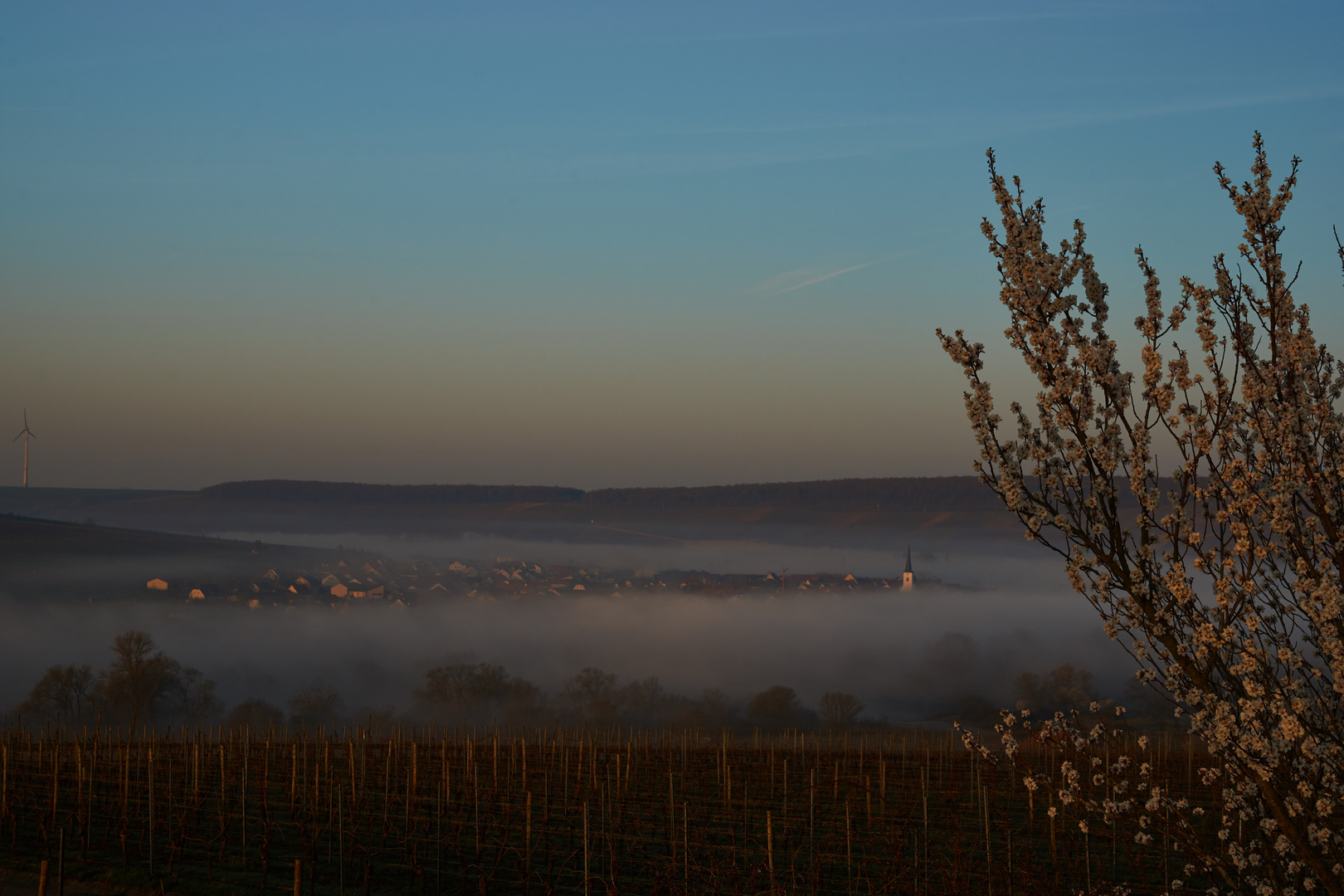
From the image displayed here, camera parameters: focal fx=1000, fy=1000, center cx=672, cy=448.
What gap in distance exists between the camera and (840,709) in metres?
102

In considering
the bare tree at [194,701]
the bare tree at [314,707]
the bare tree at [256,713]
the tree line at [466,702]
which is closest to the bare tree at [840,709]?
the tree line at [466,702]

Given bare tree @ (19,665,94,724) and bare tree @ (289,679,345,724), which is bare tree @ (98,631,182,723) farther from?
bare tree @ (289,679,345,724)

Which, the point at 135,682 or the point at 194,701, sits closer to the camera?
the point at 135,682

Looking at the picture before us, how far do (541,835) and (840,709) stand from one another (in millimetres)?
85999

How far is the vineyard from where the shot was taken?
15.7 metres

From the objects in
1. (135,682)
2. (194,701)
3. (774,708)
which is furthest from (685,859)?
(774,708)

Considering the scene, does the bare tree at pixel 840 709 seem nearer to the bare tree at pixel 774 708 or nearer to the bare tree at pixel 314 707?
the bare tree at pixel 774 708

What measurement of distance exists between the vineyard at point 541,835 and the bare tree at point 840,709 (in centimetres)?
6757

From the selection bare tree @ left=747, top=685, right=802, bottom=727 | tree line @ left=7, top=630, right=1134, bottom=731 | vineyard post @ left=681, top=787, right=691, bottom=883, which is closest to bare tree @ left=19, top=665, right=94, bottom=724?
tree line @ left=7, top=630, right=1134, bottom=731

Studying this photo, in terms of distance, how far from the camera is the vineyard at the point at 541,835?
619 inches

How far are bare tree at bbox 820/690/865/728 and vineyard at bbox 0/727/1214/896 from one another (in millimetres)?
67569

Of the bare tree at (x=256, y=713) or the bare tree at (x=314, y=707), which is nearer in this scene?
the bare tree at (x=256, y=713)

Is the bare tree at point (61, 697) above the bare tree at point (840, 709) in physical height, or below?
above

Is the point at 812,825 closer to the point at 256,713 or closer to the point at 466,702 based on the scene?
the point at 256,713
